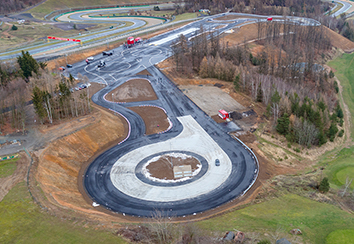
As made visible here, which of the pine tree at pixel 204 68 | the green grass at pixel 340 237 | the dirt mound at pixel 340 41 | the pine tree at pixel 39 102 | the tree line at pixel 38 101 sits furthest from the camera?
the dirt mound at pixel 340 41

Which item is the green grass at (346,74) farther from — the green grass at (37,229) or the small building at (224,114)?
the green grass at (37,229)

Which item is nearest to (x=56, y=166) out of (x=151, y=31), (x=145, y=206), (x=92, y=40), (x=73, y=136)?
(x=73, y=136)

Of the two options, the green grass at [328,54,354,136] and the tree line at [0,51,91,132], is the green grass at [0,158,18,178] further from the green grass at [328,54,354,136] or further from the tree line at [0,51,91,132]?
the green grass at [328,54,354,136]

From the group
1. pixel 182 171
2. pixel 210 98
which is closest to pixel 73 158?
pixel 182 171

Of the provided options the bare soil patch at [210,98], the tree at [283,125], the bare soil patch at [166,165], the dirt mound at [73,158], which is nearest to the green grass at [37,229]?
the dirt mound at [73,158]

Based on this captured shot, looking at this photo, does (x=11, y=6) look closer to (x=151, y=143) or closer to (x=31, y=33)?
(x=31, y=33)

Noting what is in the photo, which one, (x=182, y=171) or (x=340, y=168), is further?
(x=340, y=168)
